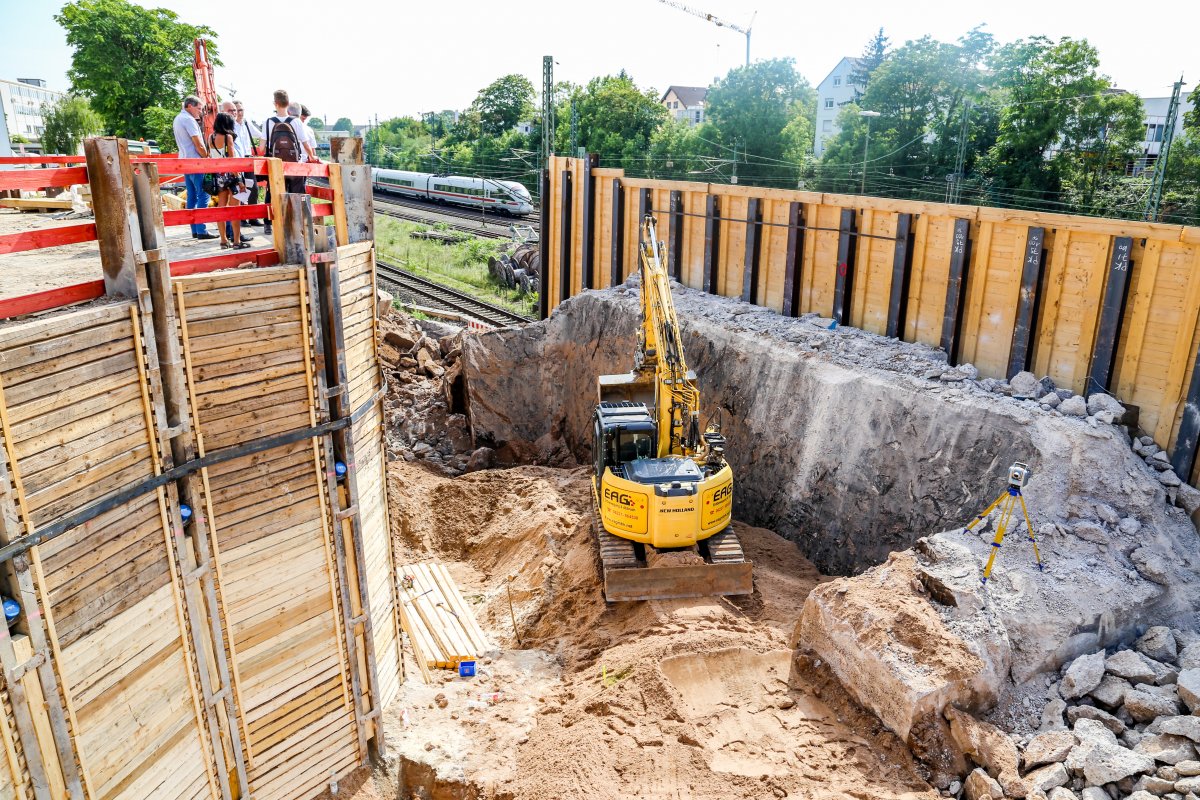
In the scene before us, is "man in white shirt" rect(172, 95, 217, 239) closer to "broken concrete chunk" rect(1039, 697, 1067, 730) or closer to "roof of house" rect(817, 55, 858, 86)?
"broken concrete chunk" rect(1039, 697, 1067, 730)

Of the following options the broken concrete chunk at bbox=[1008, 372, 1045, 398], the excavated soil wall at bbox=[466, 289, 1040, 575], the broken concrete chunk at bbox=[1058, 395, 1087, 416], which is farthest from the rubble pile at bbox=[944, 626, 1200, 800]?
the broken concrete chunk at bbox=[1008, 372, 1045, 398]

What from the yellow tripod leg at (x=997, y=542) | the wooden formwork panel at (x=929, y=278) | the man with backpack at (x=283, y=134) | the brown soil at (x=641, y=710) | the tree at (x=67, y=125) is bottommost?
the brown soil at (x=641, y=710)

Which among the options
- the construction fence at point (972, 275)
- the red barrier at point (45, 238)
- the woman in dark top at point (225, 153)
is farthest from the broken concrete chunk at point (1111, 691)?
the woman in dark top at point (225, 153)

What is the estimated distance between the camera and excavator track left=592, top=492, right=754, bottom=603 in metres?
13.2

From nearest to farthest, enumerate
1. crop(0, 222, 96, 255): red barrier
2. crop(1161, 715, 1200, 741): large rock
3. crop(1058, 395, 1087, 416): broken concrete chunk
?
crop(0, 222, 96, 255): red barrier
crop(1161, 715, 1200, 741): large rock
crop(1058, 395, 1087, 416): broken concrete chunk

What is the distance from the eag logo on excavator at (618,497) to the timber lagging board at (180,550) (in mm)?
4476

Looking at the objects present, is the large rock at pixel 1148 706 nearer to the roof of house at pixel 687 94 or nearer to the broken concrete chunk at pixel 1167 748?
the broken concrete chunk at pixel 1167 748

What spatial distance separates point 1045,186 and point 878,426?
18314 millimetres

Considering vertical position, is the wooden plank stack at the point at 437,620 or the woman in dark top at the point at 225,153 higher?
the woman in dark top at the point at 225,153

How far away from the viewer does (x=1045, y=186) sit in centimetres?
2780

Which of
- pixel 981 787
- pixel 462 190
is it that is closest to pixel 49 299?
pixel 981 787

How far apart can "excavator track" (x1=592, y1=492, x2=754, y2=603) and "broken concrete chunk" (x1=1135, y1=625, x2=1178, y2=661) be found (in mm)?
5327

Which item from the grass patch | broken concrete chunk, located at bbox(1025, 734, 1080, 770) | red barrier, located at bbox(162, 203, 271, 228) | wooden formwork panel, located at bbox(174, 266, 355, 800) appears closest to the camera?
red barrier, located at bbox(162, 203, 271, 228)

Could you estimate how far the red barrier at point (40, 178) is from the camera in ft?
19.7
